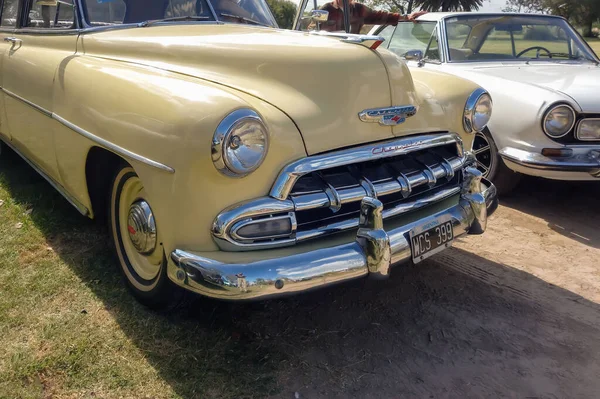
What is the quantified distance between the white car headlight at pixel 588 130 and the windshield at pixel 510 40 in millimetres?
1415

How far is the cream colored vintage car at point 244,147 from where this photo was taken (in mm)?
2088

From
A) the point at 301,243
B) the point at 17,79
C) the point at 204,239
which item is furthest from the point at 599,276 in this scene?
the point at 17,79

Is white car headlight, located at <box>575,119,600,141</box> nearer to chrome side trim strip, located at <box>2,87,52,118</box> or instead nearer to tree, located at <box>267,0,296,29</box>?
tree, located at <box>267,0,296,29</box>

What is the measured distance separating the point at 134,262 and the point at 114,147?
65 cm

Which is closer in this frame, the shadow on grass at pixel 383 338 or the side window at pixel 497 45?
the shadow on grass at pixel 383 338

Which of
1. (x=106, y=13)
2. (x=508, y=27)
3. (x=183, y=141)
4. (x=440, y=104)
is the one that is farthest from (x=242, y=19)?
(x=508, y=27)

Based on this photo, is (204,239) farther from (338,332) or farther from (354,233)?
(338,332)

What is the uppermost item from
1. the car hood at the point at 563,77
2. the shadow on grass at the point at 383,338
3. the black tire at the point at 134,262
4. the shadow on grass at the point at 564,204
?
the car hood at the point at 563,77

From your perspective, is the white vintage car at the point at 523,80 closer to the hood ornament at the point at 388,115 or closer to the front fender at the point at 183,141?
the hood ornament at the point at 388,115

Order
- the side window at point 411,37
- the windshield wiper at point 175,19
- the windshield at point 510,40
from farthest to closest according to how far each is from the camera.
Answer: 1. the side window at point 411,37
2. the windshield at point 510,40
3. the windshield wiper at point 175,19

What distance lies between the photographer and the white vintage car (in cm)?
395

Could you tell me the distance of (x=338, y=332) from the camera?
262 centimetres

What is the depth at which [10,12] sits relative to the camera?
14.3 feet

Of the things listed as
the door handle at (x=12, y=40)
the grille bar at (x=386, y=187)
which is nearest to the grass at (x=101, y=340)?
the grille bar at (x=386, y=187)
